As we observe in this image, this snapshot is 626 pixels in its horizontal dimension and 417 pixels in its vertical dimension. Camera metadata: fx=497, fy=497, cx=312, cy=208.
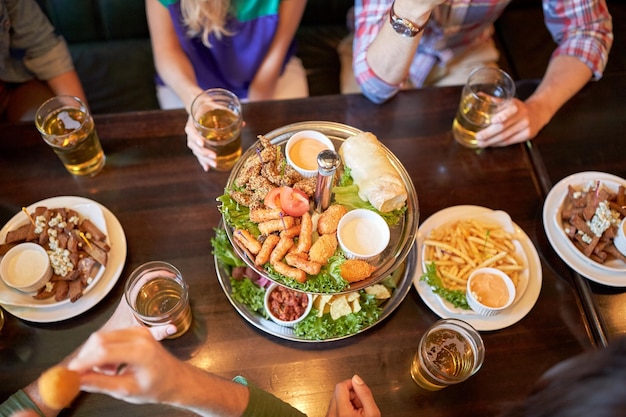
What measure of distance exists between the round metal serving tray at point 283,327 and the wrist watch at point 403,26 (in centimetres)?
76

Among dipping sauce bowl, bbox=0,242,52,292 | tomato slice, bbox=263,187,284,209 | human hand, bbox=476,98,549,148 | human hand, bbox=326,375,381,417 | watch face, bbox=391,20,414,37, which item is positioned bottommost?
human hand, bbox=326,375,381,417

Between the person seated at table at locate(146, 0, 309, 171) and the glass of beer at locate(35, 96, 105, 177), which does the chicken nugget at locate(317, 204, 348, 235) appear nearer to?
the person seated at table at locate(146, 0, 309, 171)

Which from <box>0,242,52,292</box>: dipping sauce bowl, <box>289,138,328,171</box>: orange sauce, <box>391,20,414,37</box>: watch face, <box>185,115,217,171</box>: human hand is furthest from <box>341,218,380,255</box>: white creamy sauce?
<box>0,242,52,292</box>: dipping sauce bowl

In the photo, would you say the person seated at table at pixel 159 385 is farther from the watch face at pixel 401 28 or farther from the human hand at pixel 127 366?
the watch face at pixel 401 28

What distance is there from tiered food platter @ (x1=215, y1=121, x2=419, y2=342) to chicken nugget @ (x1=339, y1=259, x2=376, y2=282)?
23mm

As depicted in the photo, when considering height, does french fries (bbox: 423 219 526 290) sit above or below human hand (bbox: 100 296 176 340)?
above

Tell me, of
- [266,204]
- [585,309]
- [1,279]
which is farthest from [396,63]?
[1,279]

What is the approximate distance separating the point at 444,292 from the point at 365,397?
1.40 ft

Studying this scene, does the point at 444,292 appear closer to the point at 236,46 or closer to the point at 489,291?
the point at 489,291

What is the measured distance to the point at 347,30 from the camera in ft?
10.1

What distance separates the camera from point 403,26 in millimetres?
1765

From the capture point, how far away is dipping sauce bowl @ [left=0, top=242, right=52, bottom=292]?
4.96 ft

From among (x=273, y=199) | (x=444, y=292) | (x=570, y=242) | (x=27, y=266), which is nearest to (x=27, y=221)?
(x=27, y=266)

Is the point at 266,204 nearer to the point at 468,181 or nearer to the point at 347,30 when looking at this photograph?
the point at 468,181
